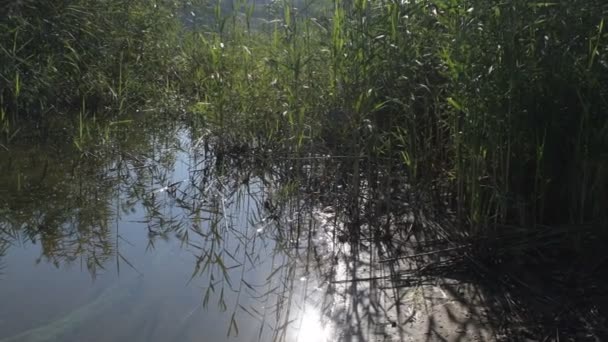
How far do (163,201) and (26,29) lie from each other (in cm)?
249

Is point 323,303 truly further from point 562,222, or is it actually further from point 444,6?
point 444,6

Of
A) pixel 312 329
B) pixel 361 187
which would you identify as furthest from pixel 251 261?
A: pixel 361 187

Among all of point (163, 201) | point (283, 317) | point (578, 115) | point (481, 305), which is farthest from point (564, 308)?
point (163, 201)

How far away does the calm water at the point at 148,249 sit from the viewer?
8.93 feet

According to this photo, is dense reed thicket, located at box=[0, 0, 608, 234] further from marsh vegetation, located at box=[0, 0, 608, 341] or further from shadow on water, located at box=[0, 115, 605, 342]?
shadow on water, located at box=[0, 115, 605, 342]

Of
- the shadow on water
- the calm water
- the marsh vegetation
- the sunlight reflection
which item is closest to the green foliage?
the marsh vegetation

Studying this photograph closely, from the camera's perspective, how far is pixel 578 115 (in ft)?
9.78

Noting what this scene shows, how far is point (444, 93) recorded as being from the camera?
153 inches

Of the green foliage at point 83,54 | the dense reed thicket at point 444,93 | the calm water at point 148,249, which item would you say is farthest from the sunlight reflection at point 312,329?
the green foliage at point 83,54

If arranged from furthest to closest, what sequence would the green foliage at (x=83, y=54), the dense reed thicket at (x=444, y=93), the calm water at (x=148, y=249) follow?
the green foliage at (x=83, y=54) < the dense reed thicket at (x=444, y=93) < the calm water at (x=148, y=249)

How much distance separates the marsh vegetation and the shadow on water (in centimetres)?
1

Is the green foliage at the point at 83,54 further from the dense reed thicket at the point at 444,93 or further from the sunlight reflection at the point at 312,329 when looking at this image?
the sunlight reflection at the point at 312,329

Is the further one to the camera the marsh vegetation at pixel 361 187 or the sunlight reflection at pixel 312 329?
the marsh vegetation at pixel 361 187

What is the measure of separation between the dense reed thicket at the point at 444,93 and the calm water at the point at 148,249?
495 millimetres
